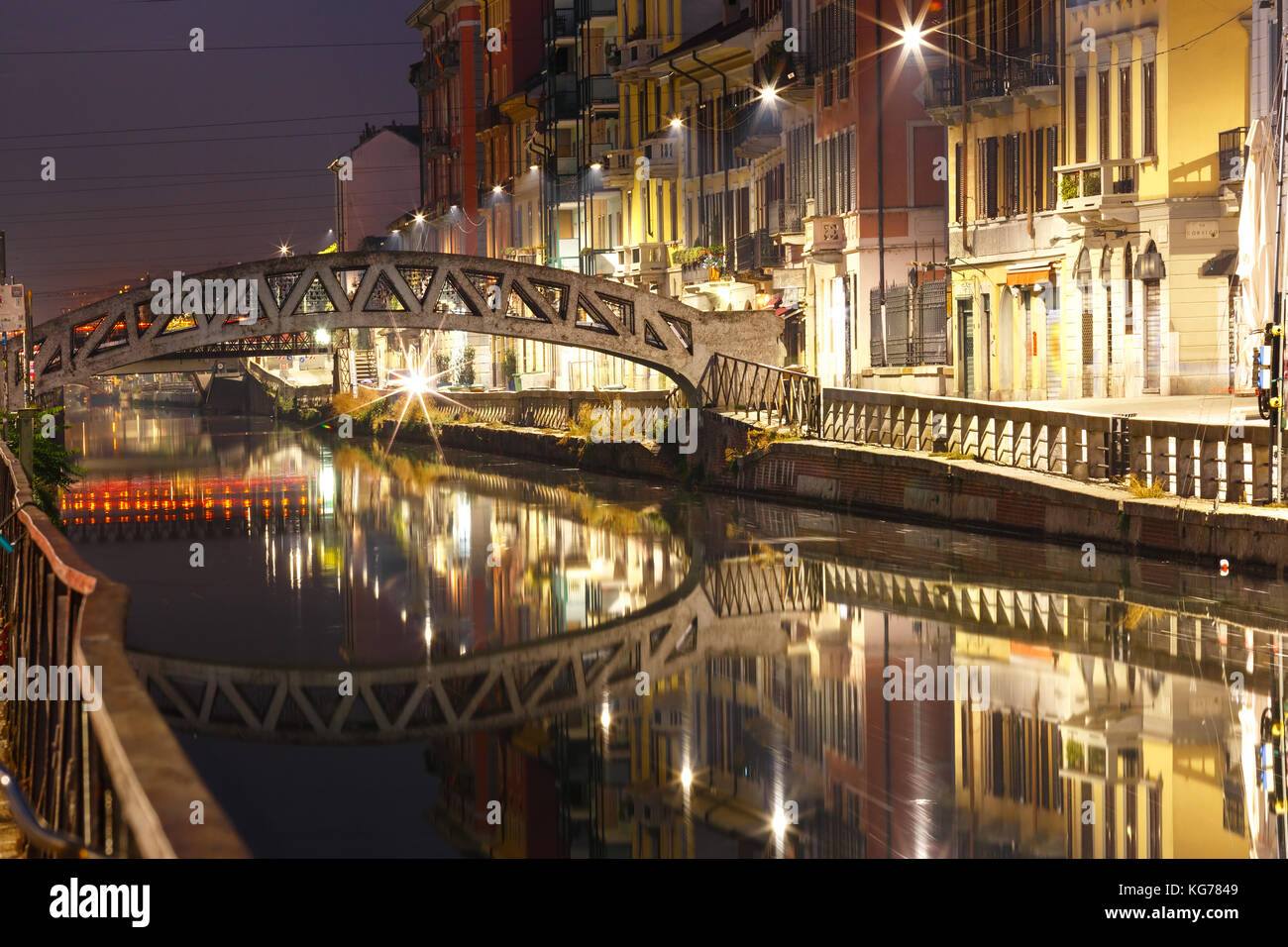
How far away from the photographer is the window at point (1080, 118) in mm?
37031

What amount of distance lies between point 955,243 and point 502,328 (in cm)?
1065

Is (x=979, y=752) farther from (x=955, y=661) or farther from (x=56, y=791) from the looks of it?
(x=56, y=791)

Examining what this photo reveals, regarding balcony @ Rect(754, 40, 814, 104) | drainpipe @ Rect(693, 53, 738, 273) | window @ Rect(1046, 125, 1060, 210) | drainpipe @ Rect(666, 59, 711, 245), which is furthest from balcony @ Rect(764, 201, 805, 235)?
window @ Rect(1046, 125, 1060, 210)

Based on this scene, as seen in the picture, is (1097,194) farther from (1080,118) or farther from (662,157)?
(662,157)

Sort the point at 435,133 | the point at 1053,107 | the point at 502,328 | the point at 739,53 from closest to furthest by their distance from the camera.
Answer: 1. the point at 1053,107
2. the point at 502,328
3. the point at 739,53
4. the point at 435,133

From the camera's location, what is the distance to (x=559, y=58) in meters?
78.1

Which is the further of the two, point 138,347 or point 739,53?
point 739,53

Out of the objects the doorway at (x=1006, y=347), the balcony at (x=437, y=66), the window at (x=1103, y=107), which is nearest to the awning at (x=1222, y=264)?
the window at (x=1103, y=107)

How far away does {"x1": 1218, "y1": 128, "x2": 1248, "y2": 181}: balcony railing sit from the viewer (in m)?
32.9

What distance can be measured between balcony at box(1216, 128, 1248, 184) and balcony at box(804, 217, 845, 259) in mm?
13941

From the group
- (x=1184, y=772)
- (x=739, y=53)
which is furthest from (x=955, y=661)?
(x=739, y=53)

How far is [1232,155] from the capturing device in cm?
3331

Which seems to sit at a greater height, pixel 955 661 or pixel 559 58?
pixel 559 58
